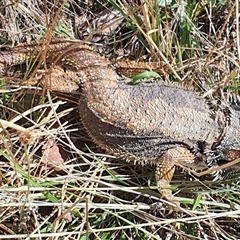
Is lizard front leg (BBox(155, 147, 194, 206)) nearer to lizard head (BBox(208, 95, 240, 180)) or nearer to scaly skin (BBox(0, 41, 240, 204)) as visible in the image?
scaly skin (BBox(0, 41, 240, 204))

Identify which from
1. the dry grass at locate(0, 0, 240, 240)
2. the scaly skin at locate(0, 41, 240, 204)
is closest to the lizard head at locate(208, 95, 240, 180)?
the scaly skin at locate(0, 41, 240, 204)

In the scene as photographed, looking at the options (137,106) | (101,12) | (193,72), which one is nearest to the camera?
(137,106)

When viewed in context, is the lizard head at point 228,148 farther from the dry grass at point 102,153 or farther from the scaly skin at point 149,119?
the dry grass at point 102,153

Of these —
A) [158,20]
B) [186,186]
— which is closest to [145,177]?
[186,186]

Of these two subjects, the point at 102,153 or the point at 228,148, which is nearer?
the point at 228,148

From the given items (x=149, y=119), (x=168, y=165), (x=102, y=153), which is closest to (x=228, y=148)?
(x=168, y=165)

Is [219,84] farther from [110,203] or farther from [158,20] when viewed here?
[110,203]

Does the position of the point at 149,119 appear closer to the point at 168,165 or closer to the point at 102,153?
the point at 168,165
